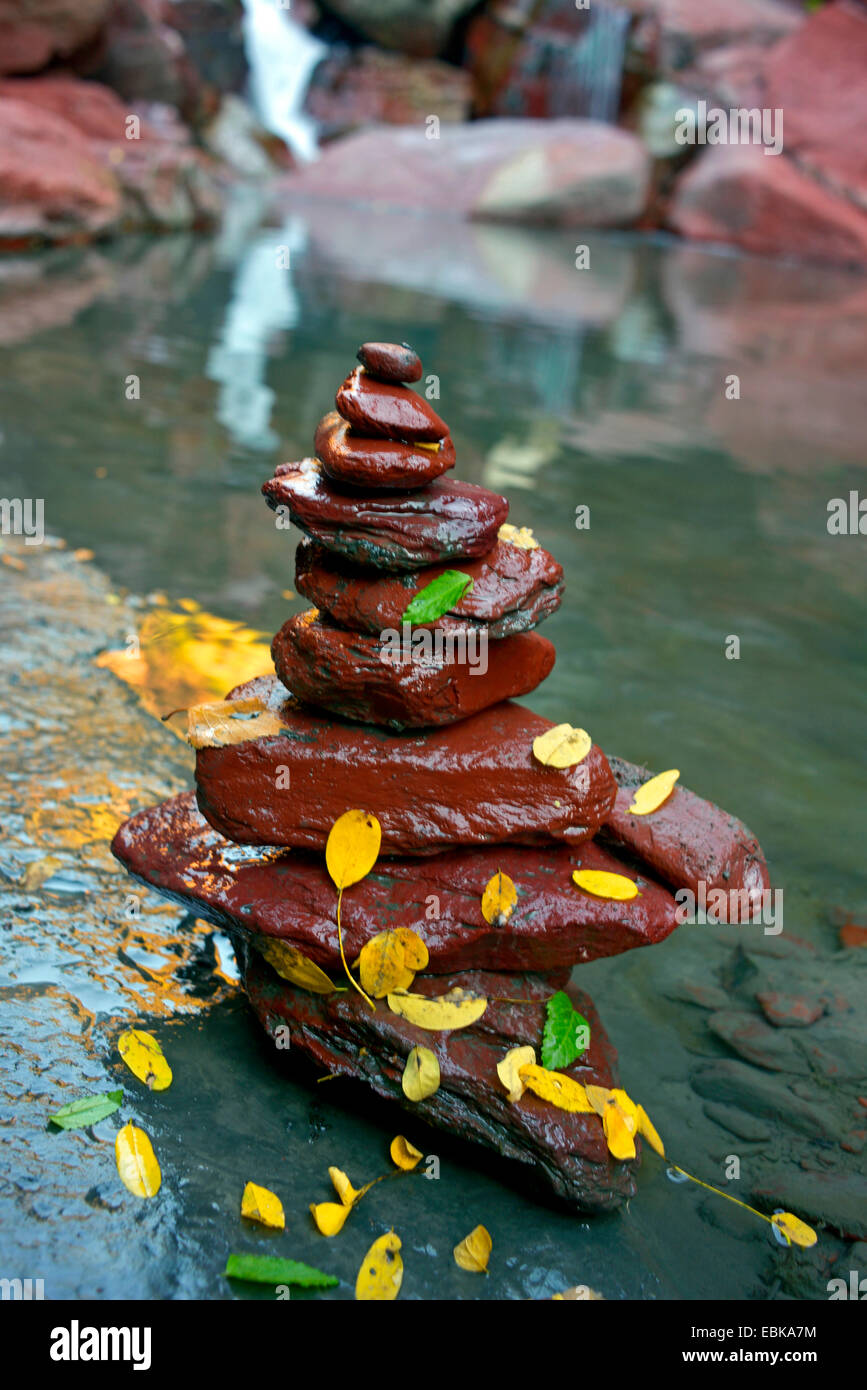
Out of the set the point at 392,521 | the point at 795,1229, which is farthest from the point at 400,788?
the point at 795,1229

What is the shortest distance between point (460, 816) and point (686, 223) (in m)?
21.0

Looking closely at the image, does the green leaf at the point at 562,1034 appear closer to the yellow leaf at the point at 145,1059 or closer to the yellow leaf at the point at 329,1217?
the yellow leaf at the point at 329,1217

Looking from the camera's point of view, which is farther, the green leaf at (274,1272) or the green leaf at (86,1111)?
the green leaf at (86,1111)

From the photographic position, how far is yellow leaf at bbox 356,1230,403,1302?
7.08ft

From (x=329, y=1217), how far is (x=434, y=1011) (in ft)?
1.56

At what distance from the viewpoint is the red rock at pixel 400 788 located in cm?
261

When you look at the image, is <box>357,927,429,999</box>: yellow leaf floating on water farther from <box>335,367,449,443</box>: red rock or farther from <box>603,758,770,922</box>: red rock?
<box>335,367,449,443</box>: red rock

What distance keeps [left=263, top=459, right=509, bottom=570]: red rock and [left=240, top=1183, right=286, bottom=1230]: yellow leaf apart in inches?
52.0

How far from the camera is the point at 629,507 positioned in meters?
6.76

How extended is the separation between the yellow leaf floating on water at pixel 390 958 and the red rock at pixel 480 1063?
7 cm

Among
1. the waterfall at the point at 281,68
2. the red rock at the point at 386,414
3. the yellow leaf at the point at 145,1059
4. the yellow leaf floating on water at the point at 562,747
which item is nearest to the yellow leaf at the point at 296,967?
the yellow leaf at the point at 145,1059

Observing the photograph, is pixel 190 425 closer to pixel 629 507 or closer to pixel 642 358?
pixel 629 507

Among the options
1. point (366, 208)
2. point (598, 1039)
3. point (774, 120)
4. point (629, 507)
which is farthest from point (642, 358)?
point (774, 120)

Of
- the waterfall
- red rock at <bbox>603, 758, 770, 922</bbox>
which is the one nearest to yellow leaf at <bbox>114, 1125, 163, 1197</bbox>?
red rock at <bbox>603, 758, 770, 922</bbox>
